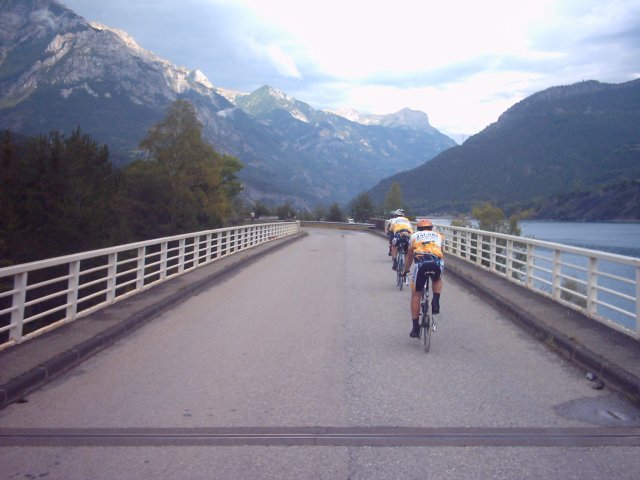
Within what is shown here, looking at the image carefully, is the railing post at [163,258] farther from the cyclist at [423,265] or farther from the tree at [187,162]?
the tree at [187,162]

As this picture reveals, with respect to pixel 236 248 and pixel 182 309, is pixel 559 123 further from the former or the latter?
pixel 182 309

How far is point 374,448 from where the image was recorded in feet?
17.9

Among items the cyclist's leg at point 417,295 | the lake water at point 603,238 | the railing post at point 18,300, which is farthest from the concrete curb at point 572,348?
the lake water at point 603,238

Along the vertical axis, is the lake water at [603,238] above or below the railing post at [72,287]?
above

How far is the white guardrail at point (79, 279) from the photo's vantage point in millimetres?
8891

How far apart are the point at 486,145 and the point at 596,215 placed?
358 feet

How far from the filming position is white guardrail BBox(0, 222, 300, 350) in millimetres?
8891

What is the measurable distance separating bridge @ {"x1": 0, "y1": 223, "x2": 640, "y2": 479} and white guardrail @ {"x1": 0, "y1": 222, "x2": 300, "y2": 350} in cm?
10

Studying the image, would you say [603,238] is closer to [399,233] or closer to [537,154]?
[399,233]

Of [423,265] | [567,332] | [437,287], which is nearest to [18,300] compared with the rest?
[423,265]

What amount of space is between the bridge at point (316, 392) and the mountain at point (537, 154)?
9635 centimetres

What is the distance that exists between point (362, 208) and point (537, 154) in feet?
125

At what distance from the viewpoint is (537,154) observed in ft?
463

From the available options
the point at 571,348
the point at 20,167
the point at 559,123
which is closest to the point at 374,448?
the point at 571,348
